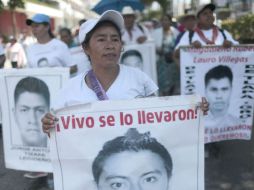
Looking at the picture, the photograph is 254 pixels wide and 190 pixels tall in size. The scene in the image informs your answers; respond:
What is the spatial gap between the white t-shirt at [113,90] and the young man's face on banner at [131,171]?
0.33m

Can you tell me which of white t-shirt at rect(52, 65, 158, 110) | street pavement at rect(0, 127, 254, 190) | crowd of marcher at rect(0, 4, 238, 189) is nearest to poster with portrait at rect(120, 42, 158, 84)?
crowd of marcher at rect(0, 4, 238, 189)

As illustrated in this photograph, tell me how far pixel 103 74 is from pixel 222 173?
2914 mm

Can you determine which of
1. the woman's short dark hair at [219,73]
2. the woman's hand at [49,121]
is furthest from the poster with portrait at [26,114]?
the woman's hand at [49,121]

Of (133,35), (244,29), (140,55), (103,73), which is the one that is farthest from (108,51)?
(244,29)

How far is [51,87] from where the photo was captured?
4.66 metres

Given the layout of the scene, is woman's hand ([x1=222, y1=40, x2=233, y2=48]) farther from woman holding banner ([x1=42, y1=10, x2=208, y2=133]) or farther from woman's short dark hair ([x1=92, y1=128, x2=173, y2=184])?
woman's short dark hair ([x1=92, y1=128, x2=173, y2=184])

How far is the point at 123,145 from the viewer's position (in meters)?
2.55

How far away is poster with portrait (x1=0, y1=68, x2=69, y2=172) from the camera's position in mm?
4719

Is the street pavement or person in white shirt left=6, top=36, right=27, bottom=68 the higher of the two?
person in white shirt left=6, top=36, right=27, bottom=68

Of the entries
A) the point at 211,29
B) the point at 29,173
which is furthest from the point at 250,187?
the point at 29,173

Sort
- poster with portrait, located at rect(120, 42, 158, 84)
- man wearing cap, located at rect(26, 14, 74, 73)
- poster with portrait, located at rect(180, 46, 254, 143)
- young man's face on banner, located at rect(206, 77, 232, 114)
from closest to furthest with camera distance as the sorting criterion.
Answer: man wearing cap, located at rect(26, 14, 74, 73)
poster with portrait, located at rect(180, 46, 254, 143)
young man's face on banner, located at rect(206, 77, 232, 114)
poster with portrait, located at rect(120, 42, 158, 84)

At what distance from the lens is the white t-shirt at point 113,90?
264 cm

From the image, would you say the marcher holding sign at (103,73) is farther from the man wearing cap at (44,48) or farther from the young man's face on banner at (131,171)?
the man wearing cap at (44,48)

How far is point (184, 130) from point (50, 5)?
62986 millimetres
